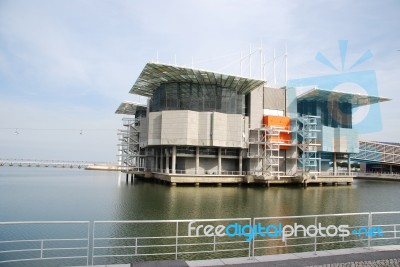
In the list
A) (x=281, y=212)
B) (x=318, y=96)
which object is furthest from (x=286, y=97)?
(x=281, y=212)

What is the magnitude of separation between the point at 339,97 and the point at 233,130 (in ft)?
97.8

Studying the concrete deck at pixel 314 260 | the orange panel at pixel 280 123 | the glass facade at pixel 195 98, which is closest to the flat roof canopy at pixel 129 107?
the glass facade at pixel 195 98

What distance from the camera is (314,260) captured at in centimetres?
962

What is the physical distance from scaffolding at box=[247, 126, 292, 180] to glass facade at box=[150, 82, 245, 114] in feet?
22.9

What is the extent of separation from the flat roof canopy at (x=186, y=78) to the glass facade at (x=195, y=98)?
1034 millimetres

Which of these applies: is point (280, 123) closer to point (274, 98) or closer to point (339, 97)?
point (274, 98)

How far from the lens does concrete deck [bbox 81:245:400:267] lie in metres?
9.16

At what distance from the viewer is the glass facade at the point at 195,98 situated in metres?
60.9

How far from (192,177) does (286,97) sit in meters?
29.0

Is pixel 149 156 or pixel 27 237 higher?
pixel 149 156

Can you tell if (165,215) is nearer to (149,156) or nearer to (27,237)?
(27,237)

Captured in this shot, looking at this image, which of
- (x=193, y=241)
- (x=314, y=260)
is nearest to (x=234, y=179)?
(x=193, y=241)

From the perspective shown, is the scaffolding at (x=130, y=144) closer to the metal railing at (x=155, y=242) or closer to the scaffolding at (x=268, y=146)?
the scaffolding at (x=268, y=146)

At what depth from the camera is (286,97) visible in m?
71.0
